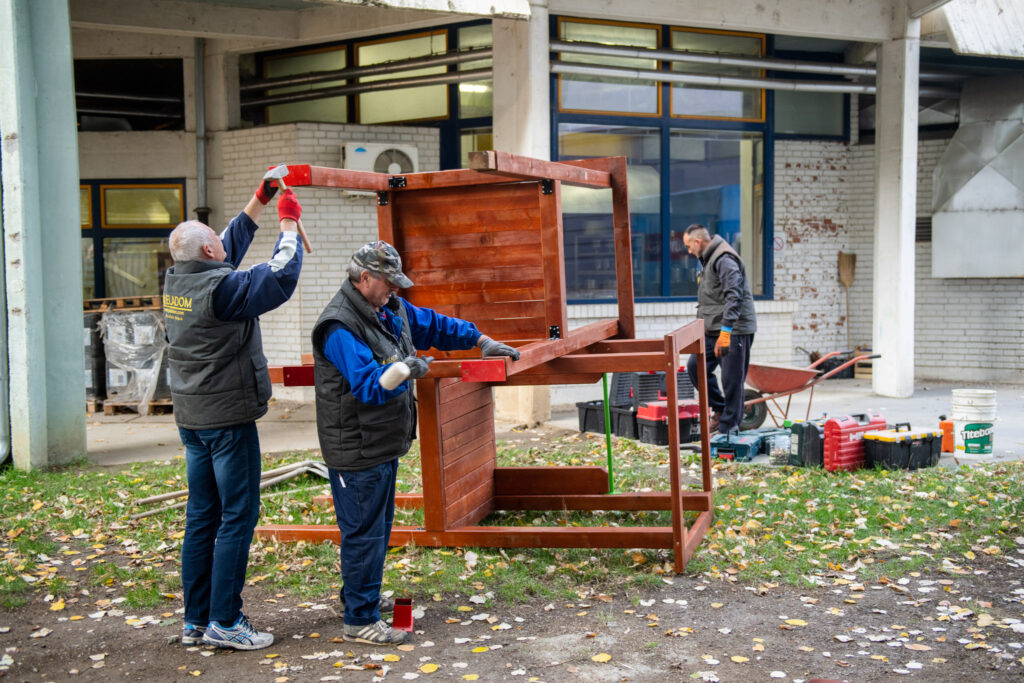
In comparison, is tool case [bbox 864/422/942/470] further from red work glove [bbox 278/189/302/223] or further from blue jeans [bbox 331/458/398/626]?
red work glove [bbox 278/189/302/223]

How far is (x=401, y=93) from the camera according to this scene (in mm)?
11891

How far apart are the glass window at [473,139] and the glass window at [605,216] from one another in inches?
38.3

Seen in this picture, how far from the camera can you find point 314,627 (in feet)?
15.4

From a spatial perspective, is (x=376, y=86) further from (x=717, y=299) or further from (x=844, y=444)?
(x=844, y=444)

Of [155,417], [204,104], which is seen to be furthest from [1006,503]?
[204,104]

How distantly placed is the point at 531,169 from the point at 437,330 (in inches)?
38.2

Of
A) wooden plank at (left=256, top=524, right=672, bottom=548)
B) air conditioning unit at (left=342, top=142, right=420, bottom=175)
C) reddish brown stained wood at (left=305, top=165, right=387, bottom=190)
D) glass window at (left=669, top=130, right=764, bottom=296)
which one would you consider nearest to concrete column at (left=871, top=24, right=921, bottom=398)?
glass window at (left=669, top=130, right=764, bottom=296)

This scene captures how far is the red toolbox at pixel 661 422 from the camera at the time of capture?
28.0ft

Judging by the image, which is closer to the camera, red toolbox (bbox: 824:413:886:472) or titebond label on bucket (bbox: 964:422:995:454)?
red toolbox (bbox: 824:413:886:472)

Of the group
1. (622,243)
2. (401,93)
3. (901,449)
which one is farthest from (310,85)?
(901,449)

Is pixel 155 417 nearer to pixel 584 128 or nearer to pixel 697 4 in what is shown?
pixel 584 128

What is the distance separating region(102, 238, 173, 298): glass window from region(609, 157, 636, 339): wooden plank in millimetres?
7948

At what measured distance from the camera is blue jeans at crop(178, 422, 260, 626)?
14.3ft

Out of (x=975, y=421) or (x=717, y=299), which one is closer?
(x=975, y=421)
